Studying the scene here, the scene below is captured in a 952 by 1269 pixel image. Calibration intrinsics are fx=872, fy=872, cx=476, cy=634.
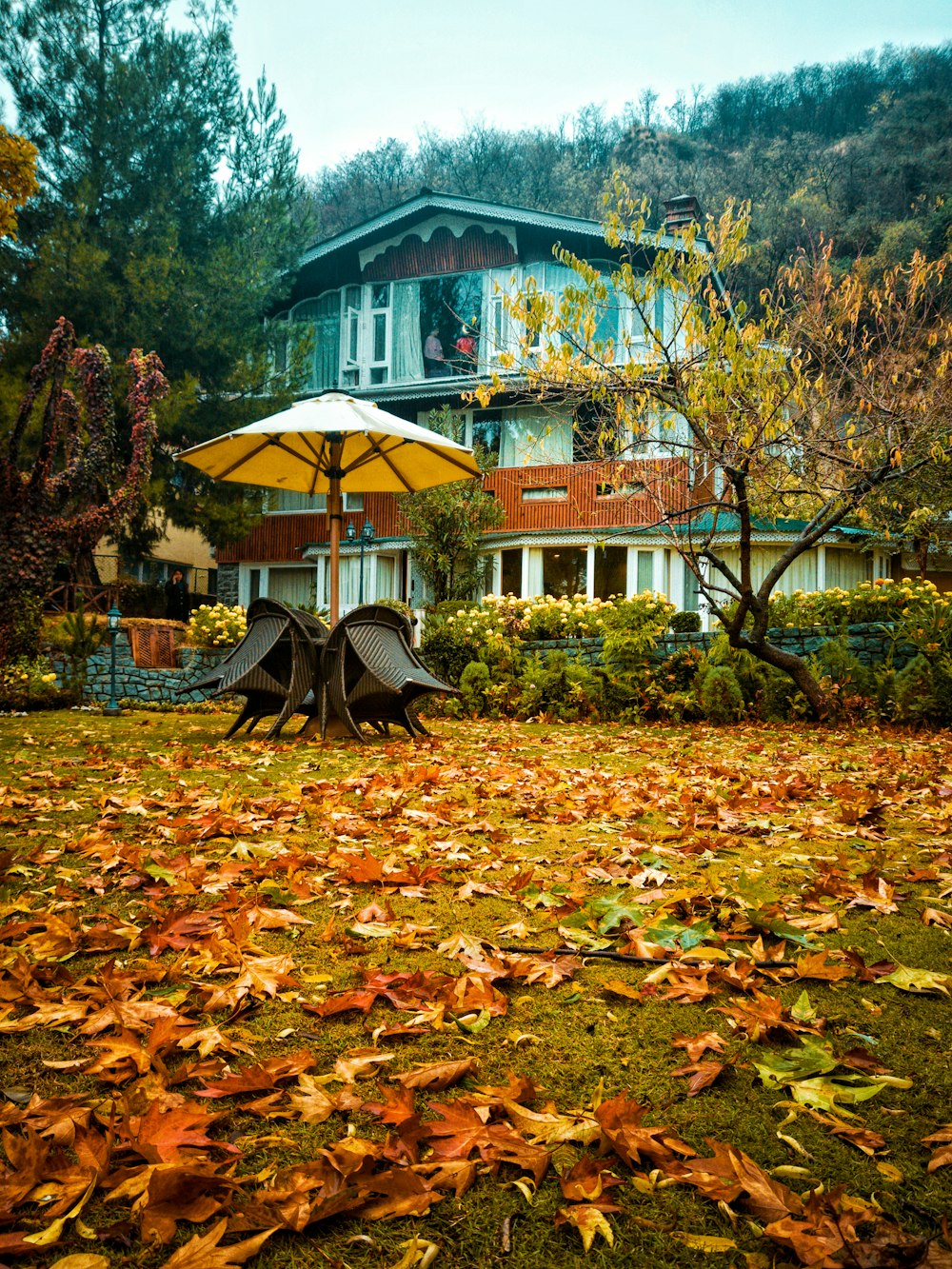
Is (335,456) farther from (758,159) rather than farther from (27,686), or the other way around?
(758,159)

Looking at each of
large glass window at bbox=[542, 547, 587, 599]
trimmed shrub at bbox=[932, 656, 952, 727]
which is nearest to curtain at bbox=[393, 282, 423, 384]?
large glass window at bbox=[542, 547, 587, 599]

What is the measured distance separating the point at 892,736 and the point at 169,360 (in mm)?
18423

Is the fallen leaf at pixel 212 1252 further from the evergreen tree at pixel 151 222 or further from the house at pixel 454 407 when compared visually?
the evergreen tree at pixel 151 222

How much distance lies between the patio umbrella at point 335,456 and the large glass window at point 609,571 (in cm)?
1106

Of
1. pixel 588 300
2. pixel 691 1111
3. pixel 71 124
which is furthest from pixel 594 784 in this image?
pixel 71 124

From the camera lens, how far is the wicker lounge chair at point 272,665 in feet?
23.3

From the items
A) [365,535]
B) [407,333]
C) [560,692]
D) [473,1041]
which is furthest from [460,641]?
[407,333]

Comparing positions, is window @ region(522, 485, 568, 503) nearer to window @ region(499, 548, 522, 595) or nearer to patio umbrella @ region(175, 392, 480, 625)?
window @ region(499, 548, 522, 595)

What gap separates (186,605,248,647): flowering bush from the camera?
15.1 meters

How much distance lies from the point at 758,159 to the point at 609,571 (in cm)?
2723

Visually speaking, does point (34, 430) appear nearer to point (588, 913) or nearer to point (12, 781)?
point (12, 781)

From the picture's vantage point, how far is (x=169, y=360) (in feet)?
67.9

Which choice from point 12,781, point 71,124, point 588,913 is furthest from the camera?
point 71,124

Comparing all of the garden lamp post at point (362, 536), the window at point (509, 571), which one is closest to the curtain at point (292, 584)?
the garden lamp post at point (362, 536)
